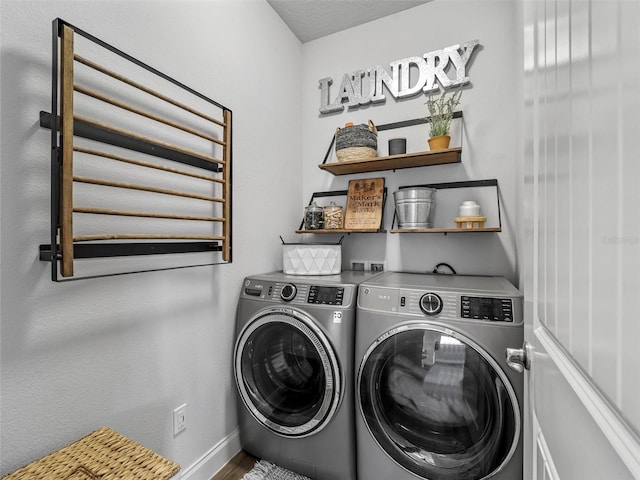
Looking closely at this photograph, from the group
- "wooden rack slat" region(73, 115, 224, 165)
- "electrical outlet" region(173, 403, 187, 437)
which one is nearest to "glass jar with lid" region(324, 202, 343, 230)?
"wooden rack slat" region(73, 115, 224, 165)

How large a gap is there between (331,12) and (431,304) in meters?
2.07

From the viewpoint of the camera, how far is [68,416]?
100cm

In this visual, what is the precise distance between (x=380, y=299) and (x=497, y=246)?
950 mm

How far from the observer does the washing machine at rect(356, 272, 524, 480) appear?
1193 millimetres

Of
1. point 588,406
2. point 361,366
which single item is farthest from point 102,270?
point 588,406

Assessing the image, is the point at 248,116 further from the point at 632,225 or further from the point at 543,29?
the point at 632,225

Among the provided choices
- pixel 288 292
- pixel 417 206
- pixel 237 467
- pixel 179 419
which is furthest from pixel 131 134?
pixel 237 467

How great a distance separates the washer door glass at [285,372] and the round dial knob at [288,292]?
0.23 feet

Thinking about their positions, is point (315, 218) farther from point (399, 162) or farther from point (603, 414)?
point (603, 414)

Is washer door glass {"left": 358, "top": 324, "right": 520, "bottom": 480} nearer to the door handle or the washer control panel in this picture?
the washer control panel

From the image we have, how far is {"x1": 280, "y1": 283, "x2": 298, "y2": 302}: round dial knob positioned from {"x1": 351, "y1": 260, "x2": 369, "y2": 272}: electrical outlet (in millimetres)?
732

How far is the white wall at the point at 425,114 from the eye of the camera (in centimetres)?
185

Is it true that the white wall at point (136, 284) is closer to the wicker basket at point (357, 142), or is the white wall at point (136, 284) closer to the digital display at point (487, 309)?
the wicker basket at point (357, 142)

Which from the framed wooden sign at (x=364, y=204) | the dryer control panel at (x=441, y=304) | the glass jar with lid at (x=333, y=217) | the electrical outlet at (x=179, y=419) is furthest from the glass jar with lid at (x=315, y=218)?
the electrical outlet at (x=179, y=419)
